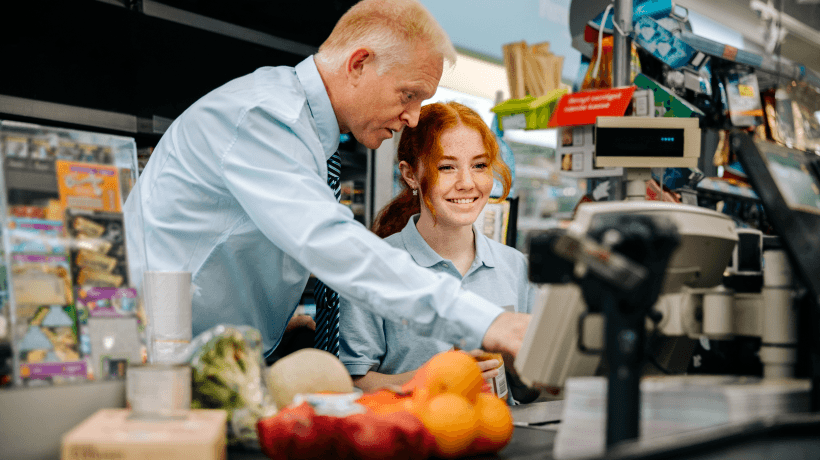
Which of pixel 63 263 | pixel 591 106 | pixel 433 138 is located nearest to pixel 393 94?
pixel 433 138

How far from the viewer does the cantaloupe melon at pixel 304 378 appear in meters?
1.16

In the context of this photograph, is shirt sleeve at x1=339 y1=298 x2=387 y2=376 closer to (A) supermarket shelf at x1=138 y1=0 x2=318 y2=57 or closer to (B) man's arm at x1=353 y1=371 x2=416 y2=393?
(B) man's arm at x1=353 y1=371 x2=416 y2=393

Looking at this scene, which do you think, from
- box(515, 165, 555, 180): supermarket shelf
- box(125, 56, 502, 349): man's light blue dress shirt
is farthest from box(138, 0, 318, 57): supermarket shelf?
box(515, 165, 555, 180): supermarket shelf

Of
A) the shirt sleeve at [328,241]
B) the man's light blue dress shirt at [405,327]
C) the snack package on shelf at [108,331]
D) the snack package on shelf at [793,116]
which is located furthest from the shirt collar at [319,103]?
the snack package on shelf at [793,116]

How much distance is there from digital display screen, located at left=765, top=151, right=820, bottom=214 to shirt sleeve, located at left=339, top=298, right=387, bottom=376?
1203 mm

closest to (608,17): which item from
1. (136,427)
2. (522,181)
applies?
(136,427)

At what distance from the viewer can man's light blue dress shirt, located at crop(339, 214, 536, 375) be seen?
1977 millimetres

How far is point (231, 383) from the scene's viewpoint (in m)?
1.12

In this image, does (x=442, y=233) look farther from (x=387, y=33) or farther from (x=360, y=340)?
(x=387, y=33)

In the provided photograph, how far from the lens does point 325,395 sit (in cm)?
108

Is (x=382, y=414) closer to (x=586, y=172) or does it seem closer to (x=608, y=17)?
(x=586, y=172)

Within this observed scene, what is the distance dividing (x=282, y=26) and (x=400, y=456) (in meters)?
2.42

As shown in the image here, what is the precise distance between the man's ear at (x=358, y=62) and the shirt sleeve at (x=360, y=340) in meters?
0.69

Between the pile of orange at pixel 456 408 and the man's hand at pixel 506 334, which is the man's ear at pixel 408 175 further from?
the pile of orange at pixel 456 408
